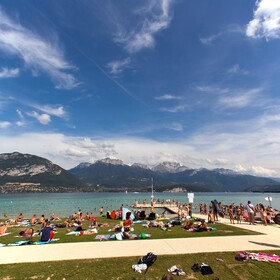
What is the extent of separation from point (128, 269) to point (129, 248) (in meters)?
2.81

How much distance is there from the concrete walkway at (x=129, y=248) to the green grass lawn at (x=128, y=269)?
688 millimetres

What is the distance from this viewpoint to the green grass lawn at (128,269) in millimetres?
8844

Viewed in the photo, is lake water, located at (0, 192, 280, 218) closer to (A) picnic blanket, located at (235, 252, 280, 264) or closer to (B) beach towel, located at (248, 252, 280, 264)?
(A) picnic blanket, located at (235, 252, 280, 264)

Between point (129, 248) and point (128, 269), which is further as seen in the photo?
point (129, 248)

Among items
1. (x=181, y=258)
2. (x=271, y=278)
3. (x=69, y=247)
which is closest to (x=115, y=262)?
(x=181, y=258)

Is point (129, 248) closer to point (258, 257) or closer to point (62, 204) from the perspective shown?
point (258, 257)

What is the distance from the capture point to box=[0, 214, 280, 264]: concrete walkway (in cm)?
1084

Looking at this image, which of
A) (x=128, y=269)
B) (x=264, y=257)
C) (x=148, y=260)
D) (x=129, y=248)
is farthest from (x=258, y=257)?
(x=129, y=248)

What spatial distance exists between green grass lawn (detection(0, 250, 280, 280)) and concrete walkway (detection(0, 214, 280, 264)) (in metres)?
0.69

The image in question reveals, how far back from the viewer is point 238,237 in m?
14.8

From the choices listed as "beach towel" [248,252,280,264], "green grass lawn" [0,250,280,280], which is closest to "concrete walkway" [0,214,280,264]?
"green grass lawn" [0,250,280,280]

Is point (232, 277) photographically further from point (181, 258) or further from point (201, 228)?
point (201, 228)

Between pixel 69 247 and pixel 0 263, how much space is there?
331 cm

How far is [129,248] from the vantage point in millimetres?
12125
